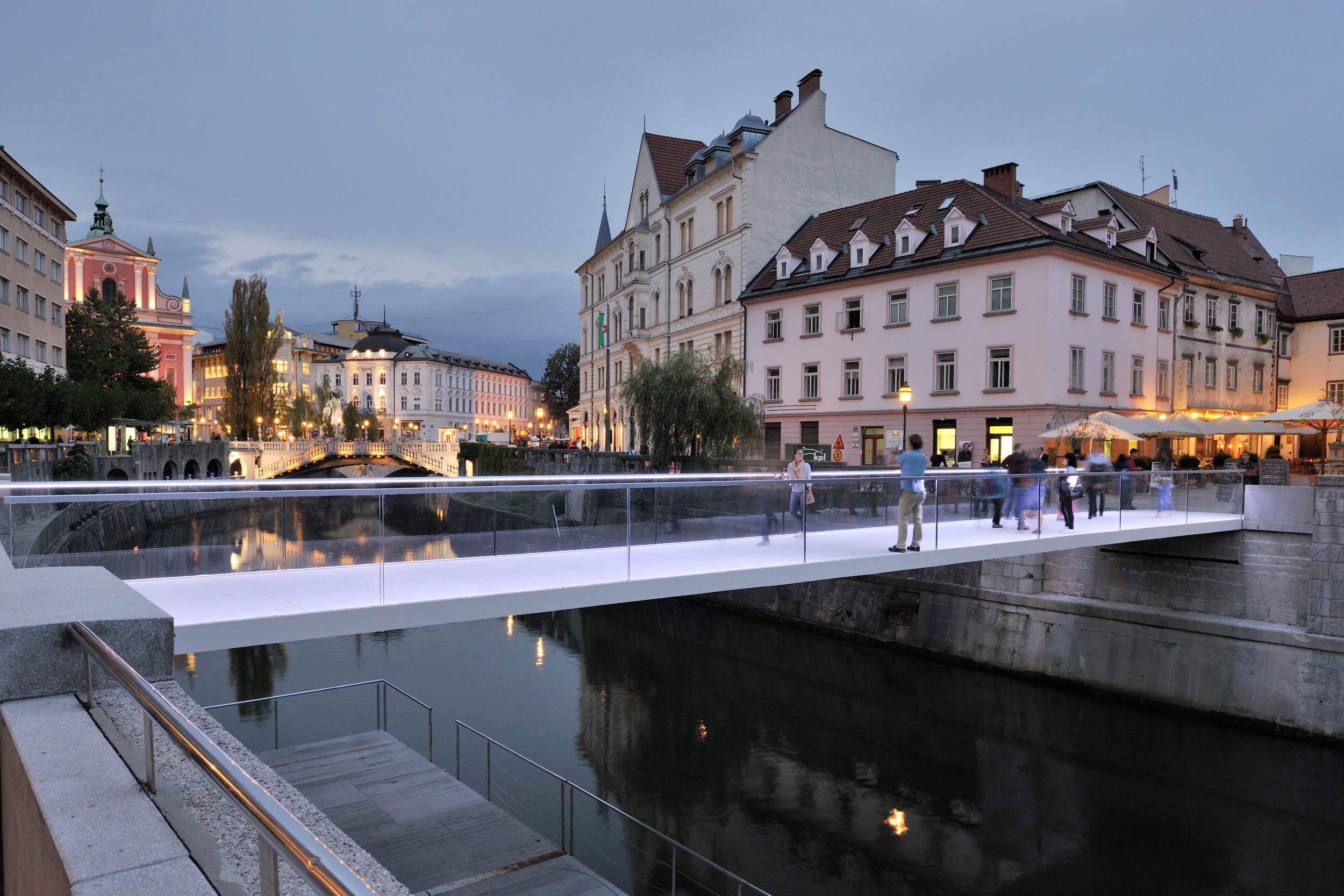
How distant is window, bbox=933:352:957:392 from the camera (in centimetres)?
3534

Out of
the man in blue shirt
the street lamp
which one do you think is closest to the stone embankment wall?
the street lamp

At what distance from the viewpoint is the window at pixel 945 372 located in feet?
116

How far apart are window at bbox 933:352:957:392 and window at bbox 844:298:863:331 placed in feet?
13.2

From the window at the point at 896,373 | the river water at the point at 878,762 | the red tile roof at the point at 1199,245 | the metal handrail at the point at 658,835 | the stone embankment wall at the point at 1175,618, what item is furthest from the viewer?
the red tile roof at the point at 1199,245

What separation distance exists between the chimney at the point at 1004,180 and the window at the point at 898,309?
801 centimetres

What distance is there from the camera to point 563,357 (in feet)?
325

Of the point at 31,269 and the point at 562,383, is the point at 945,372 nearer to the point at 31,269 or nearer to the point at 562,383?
the point at 31,269

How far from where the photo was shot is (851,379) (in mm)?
39312

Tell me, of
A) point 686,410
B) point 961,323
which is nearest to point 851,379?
point 961,323

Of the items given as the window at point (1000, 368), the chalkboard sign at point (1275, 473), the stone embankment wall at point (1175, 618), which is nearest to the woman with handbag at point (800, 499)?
the stone embankment wall at point (1175, 618)

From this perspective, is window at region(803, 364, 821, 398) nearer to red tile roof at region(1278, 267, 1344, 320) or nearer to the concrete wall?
the concrete wall

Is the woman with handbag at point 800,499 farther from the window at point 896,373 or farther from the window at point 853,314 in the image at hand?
the window at point 853,314

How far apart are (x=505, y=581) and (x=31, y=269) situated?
47.7 m

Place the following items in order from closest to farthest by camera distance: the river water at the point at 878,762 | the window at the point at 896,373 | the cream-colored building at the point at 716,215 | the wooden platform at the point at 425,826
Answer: the wooden platform at the point at 425,826 → the river water at the point at 878,762 → the window at the point at 896,373 → the cream-colored building at the point at 716,215
